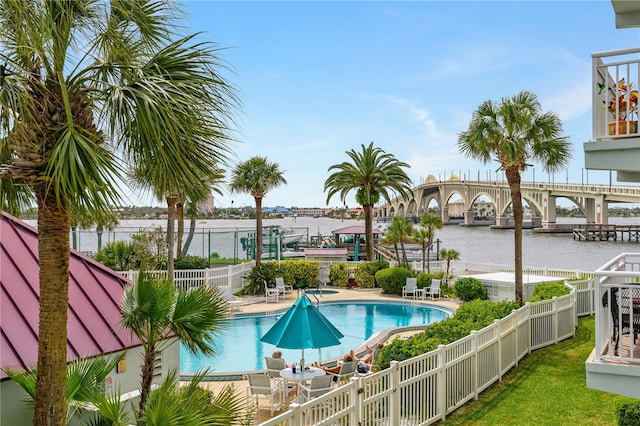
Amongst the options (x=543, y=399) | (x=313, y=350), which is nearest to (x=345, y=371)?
(x=543, y=399)

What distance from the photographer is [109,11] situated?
4.33m

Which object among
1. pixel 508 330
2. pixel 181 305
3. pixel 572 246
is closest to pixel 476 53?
pixel 508 330

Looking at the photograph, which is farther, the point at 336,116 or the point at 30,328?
the point at 336,116

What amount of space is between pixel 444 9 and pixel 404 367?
9166 mm

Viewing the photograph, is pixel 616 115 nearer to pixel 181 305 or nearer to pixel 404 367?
pixel 404 367

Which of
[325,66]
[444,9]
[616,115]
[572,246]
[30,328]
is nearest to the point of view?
[30,328]

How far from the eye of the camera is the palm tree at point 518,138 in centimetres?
1703

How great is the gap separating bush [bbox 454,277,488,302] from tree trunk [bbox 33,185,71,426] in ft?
62.8

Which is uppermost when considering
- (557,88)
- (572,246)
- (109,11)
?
(557,88)

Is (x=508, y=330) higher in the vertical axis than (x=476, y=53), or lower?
lower

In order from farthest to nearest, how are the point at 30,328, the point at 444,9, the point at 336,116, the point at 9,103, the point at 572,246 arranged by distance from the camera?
the point at 572,246 < the point at 336,116 < the point at 444,9 < the point at 30,328 < the point at 9,103

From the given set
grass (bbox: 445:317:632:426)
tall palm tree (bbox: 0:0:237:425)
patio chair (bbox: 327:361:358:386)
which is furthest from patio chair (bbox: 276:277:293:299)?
tall palm tree (bbox: 0:0:237:425)

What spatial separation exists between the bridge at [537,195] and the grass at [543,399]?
41.1 m

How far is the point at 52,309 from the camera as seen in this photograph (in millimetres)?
4184
